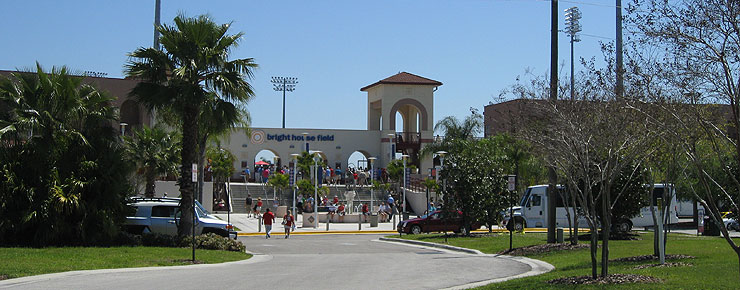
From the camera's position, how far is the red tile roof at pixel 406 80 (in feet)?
200

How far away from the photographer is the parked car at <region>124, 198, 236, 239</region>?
83.0 ft

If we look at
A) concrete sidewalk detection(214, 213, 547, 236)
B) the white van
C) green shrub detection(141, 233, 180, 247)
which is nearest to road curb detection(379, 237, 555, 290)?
concrete sidewalk detection(214, 213, 547, 236)

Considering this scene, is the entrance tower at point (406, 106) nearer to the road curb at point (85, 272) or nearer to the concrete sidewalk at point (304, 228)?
the concrete sidewalk at point (304, 228)

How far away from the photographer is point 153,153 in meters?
39.8

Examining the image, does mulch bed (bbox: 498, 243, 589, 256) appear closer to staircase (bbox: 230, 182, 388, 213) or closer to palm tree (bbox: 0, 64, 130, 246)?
palm tree (bbox: 0, 64, 130, 246)

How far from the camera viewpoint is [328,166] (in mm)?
60531

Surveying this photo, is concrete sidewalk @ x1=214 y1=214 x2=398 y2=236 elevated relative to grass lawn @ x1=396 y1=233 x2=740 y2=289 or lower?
lower

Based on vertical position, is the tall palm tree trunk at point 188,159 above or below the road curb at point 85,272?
above

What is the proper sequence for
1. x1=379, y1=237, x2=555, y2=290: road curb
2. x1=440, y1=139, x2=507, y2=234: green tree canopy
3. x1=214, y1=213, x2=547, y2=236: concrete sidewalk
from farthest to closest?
x1=214, y1=213, x2=547, y2=236: concrete sidewalk → x1=440, y1=139, x2=507, y2=234: green tree canopy → x1=379, y1=237, x2=555, y2=290: road curb

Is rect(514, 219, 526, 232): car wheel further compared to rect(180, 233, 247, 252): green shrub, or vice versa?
rect(514, 219, 526, 232): car wheel

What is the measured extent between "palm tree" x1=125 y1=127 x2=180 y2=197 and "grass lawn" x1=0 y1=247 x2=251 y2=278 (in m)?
18.2

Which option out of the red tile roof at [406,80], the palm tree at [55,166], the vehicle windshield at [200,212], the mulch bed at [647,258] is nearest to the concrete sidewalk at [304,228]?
the vehicle windshield at [200,212]

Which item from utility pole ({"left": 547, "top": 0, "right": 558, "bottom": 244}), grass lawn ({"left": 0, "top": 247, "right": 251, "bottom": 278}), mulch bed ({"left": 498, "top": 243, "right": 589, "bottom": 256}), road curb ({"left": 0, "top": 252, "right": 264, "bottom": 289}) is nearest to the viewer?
road curb ({"left": 0, "top": 252, "right": 264, "bottom": 289})

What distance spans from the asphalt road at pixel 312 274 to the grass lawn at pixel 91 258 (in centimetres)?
63
